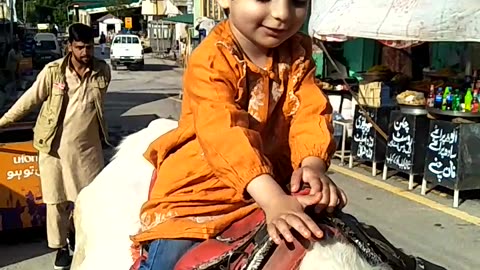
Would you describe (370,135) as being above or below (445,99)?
below

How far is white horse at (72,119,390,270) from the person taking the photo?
3.09 metres

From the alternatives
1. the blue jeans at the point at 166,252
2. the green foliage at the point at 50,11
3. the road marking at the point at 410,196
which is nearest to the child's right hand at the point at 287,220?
the blue jeans at the point at 166,252

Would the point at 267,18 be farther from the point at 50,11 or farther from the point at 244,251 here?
the point at 50,11

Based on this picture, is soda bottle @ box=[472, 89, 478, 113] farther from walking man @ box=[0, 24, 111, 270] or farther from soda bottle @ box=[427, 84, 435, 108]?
walking man @ box=[0, 24, 111, 270]

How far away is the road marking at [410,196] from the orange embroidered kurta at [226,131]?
564 cm

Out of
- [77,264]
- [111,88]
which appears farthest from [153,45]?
[77,264]

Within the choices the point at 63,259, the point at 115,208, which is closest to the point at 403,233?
the point at 63,259

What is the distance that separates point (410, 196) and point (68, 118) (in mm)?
4573

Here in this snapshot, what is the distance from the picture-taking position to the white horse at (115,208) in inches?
122

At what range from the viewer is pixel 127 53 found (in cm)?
3481

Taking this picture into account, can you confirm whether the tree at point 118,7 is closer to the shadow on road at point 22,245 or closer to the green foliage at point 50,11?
the green foliage at point 50,11

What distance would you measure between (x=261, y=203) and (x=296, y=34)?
27.2 inches

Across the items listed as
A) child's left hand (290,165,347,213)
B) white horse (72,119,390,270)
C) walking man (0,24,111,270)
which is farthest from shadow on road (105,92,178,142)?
child's left hand (290,165,347,213)

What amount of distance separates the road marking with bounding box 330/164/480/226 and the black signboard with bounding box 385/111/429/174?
0.86 feet
